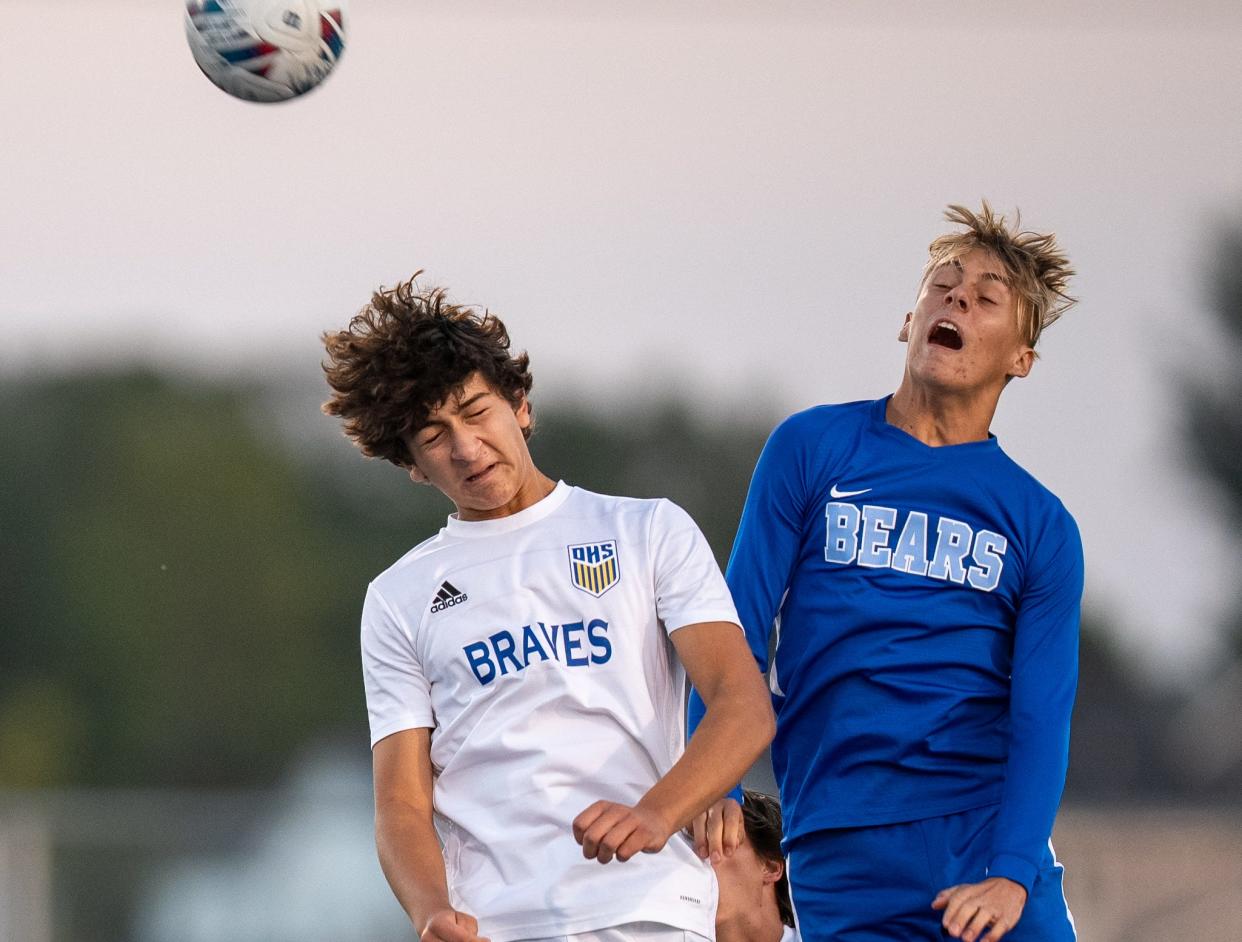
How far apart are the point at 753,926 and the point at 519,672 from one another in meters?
1.34

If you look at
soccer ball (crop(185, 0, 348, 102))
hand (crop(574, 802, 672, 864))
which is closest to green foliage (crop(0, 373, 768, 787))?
soccer ball (crop(185, 0, 348, 102))

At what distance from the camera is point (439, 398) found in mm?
3852

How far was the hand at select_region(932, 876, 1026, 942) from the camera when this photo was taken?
12.5ft

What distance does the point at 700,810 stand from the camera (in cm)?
341

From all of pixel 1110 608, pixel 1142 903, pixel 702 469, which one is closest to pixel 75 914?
pixel 1142 903

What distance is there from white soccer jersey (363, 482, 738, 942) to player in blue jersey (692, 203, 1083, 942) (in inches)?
17.1

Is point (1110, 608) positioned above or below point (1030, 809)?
below

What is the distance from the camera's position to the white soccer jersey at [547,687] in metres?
3.57

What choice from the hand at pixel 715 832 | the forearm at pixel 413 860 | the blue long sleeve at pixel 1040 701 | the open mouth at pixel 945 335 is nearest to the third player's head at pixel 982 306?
the open mouth at pixel 945 335

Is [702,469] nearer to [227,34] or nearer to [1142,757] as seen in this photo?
[1142,757]

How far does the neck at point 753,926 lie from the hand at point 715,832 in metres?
0.96

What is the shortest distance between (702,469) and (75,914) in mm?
36647

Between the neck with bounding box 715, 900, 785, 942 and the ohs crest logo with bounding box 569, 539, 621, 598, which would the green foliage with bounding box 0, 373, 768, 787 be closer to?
the neck with bounding box 715, 900, 785, 942

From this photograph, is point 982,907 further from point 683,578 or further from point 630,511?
point 630,511
